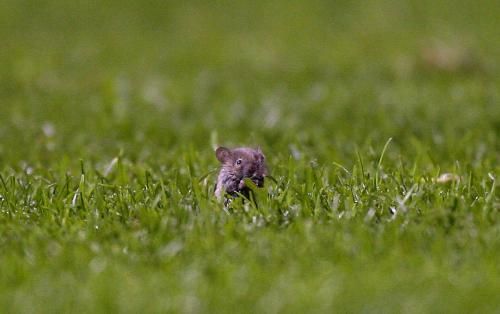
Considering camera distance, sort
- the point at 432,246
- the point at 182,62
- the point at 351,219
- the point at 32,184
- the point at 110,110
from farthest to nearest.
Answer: the point at 182,62
the point at 110,110
the point at 32,184
the point at 351,219
the point at 432,246

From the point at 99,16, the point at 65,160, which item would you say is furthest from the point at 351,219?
the point at 99,16

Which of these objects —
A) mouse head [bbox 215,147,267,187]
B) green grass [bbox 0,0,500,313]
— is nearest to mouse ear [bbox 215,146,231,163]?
mouse head [bbox 215,147,267,187]

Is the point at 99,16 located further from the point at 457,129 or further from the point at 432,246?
the point at 432,246

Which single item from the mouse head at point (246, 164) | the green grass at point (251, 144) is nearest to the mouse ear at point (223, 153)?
the mouse head at point (246, 164)

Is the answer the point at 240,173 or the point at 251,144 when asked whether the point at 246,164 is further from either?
the point at 251,144

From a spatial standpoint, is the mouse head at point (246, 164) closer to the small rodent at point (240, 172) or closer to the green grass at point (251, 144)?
the small rodent at point (240, 172)

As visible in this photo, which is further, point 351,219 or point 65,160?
point 65,160

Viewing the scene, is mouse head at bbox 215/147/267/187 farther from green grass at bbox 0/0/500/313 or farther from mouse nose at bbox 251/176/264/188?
green grass at bbox 0/0/500/313

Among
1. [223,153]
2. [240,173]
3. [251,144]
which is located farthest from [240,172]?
[251,144]
